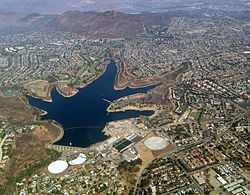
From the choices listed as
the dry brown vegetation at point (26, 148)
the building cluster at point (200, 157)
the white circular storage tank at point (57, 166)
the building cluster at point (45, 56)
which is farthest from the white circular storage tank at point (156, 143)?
the building cluster at point (45, 56)

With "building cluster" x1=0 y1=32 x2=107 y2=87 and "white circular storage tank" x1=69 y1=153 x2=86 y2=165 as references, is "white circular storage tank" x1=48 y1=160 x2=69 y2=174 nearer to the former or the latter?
"white circular storage tank" x1=69 y1=153 x2=86 y2=165

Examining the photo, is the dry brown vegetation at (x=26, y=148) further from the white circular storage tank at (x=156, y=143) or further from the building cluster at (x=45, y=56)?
the building cluster at (x=45, y=56)

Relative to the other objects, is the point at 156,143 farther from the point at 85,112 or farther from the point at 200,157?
the point at 85,112

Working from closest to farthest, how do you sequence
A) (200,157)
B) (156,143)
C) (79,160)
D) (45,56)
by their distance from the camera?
(200,157), (79,160), (156,143), (45,56)

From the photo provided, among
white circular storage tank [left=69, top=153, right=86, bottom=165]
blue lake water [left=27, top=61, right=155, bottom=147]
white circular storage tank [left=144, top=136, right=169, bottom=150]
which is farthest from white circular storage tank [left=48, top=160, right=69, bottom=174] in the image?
white circular storage tank [left=144, top=136, right=169, bottom=150]

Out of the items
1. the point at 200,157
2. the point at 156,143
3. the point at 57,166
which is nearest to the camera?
the point at 57,166

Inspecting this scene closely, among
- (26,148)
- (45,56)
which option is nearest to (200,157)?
(26,148)

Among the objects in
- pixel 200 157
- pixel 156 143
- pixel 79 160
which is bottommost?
pixel 79 160
